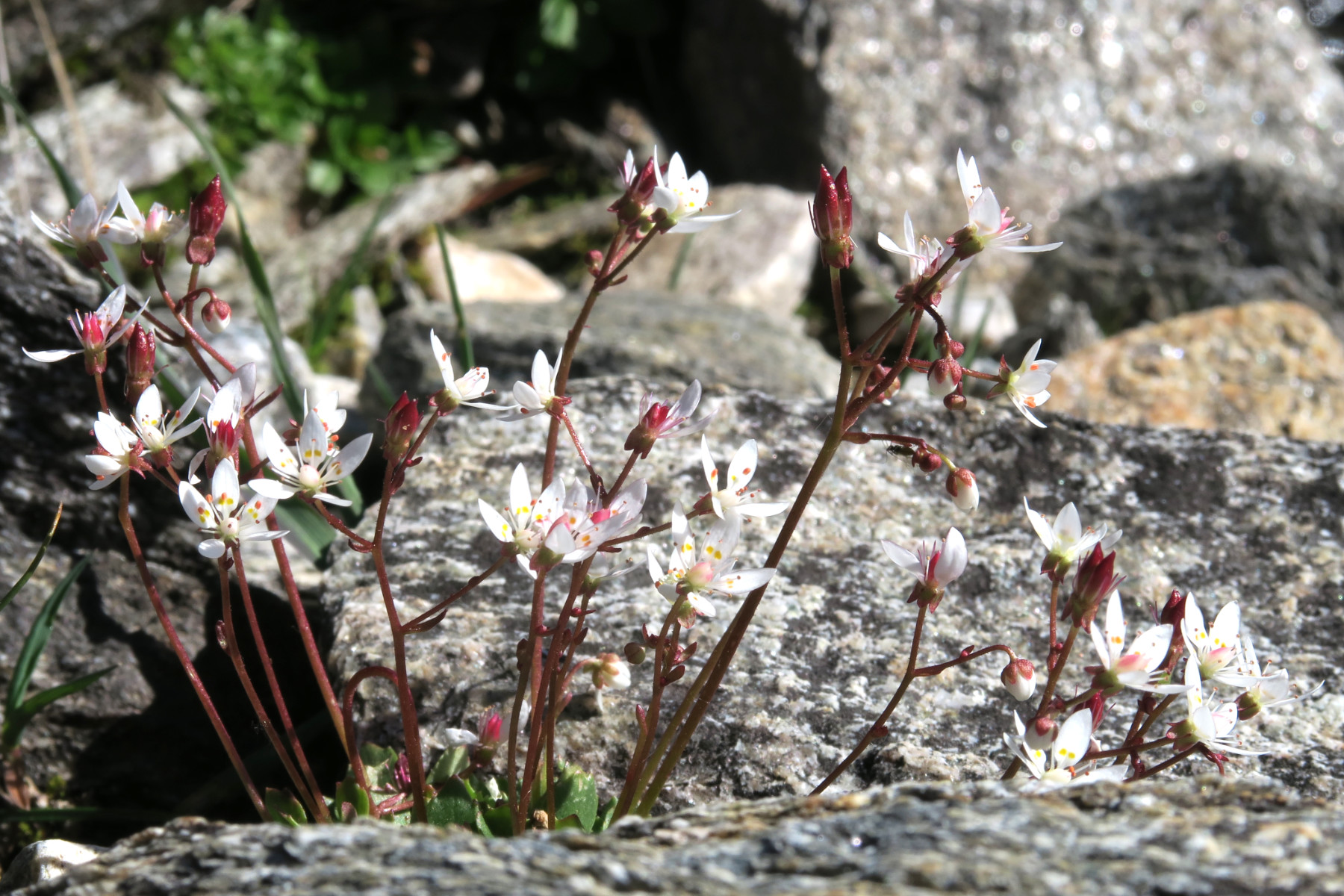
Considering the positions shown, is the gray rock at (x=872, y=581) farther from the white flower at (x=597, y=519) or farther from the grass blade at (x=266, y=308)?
the white flower at (x=597, y=519)

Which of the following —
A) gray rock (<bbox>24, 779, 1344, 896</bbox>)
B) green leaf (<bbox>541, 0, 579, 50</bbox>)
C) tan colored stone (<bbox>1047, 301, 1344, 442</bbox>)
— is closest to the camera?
gray rock (<bbox>24, 779, 1344, 896</bbox>)

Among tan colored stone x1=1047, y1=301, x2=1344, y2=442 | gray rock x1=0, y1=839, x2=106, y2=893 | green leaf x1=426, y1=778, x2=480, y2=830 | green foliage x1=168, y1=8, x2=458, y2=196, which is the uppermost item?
green foliage x1=168, y1=8, x2=458, y2=196

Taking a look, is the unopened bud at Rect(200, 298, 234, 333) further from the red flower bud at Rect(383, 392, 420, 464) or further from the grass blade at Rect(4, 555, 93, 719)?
the grass blade at Rect(4, 555, 93, 719)

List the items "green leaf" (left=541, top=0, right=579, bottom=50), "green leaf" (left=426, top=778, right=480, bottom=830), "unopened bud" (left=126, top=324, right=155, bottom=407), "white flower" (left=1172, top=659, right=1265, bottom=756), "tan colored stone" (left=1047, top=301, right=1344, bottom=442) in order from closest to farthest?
1. "white flower" (left=1172, top=659, right=1265, bottom=756)
2. "unopened bud" (left=126, top=324, right=155, bottom=407)
3. "green leaf" (left=426, top=778, right=480, bottom=830)
4. "tan colored stone" (left=1047, top=301, right=1344, bottom=442)
5. "green leaf" (left=541, top=0, right=579, bottom=50)

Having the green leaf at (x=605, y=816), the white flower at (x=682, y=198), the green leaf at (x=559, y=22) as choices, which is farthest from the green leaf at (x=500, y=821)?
the green leaf at (x=559, y=22)

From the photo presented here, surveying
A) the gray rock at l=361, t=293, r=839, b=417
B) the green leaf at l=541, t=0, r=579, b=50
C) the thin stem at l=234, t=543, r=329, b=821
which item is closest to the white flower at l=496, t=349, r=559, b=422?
the thin stem at l=234, t=543, r=329, b=821

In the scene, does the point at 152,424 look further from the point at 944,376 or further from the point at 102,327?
the point at 944,376

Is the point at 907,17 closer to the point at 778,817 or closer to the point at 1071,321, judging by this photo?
the point at 1071,321
